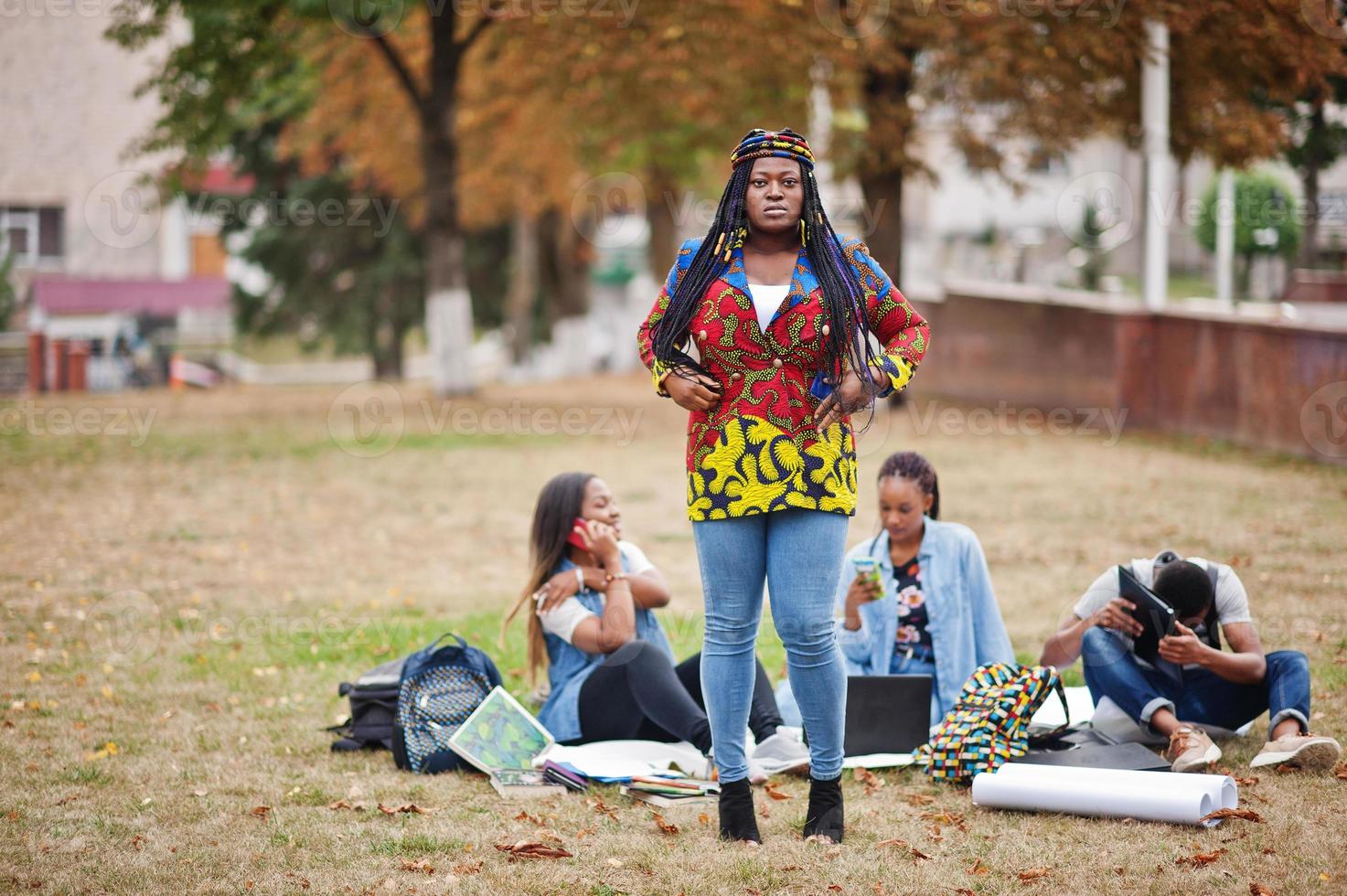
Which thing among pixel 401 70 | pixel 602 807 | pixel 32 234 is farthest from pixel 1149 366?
pixel 32 234

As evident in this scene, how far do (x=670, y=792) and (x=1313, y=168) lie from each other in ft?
44.8

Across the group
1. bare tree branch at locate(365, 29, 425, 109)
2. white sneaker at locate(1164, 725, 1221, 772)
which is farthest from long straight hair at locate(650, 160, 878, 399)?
bare tree branch at locate(365, 29, 425, 109)

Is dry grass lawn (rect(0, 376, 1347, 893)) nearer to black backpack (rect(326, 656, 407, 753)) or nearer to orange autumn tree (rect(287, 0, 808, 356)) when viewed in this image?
black backpack (rect(326, 656, 407, 753))

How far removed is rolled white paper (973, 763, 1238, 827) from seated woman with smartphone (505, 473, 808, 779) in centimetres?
78

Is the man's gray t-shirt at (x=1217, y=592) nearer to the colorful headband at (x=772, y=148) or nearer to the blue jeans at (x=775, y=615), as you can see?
the blue jeans at (x=775, y=615)

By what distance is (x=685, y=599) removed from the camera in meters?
8.62

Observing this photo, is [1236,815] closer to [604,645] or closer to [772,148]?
[604,645]

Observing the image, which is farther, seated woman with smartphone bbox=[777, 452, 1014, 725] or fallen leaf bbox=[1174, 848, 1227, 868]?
seated woman with smartphone bbox=[777, 452, 1014, 725]

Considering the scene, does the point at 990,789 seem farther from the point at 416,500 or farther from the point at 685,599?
the point at 416,500

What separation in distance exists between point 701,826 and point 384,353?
30220 mm

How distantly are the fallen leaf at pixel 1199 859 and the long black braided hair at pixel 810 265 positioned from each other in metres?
1.60

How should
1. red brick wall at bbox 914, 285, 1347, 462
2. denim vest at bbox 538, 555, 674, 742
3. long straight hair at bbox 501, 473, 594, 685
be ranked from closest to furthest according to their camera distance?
denim vest at bbox 538, 555, 674, 742 < long straight hair at bbox 501, 473, 594, 685 < red brick wall at bbox 914, 285, 1347, 462

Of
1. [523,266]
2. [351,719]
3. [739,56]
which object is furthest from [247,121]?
[351,719]

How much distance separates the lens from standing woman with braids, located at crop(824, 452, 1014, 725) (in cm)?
566
